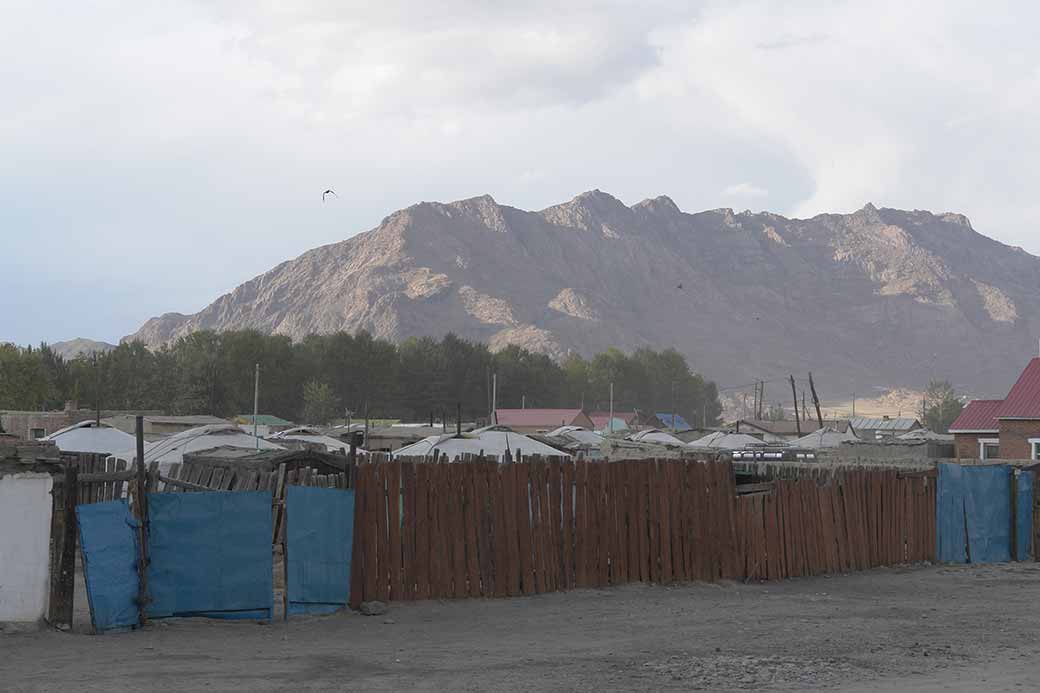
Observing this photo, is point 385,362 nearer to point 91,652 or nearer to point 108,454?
point 108,454

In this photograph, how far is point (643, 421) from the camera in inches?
5374

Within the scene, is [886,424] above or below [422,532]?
above

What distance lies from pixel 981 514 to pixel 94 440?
Answer: 21.5 m

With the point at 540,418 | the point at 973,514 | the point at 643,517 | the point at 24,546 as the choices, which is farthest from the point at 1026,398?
the point at 540,418

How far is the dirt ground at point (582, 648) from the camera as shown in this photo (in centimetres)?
1084

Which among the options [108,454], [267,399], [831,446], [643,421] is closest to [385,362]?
[267,399]

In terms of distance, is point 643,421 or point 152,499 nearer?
point 152,499

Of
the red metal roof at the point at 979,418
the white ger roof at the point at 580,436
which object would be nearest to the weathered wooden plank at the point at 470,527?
the white ger roof at the point at 580,436

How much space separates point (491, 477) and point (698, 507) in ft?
11.3

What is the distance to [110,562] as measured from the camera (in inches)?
518

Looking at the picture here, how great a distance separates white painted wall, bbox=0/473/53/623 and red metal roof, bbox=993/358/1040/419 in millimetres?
38034

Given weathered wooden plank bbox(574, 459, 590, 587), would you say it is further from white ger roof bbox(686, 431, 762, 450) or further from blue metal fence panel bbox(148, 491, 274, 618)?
white ger roof bbox(686, 431, 762, 450)

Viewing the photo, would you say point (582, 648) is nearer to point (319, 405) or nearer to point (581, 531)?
point (581, 531)

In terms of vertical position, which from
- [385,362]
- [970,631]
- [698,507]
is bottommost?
[970,631]
